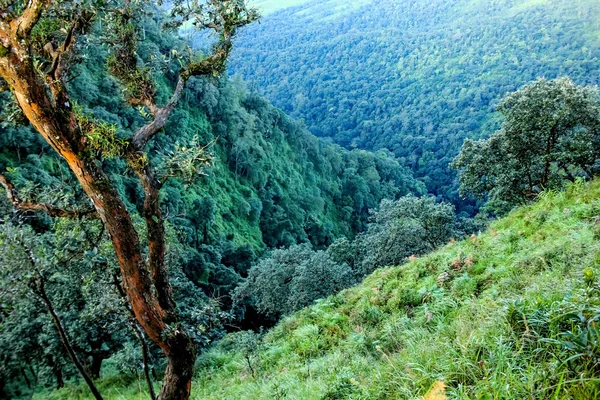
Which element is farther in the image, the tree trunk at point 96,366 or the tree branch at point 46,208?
the tree trunk at point 96,366

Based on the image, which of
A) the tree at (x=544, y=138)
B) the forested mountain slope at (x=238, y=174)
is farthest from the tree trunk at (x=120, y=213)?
the forested mountain slope at (x=238, y=174)

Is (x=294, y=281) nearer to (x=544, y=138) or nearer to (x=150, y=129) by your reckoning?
(x=544, y=138)

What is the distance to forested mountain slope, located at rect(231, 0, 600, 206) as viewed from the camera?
121 meters

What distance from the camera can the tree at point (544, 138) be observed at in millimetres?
16172

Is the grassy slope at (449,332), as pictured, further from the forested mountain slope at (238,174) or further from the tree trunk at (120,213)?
the forested mountain slope at (238,174)

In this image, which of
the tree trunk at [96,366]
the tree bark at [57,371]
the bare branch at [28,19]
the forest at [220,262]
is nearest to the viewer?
the bare branch at [28,19]

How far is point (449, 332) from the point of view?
434cm

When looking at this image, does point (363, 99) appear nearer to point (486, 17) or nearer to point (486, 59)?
point (486, 59)

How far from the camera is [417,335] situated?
534cm

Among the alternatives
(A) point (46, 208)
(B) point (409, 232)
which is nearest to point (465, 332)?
(A) point (46, 208)

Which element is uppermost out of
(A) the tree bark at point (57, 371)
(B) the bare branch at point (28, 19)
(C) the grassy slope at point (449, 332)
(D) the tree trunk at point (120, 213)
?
(B) the bare branch at point (28, 19)

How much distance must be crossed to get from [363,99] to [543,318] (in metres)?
158

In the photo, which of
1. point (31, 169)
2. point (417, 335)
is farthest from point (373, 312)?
point (31, 169)

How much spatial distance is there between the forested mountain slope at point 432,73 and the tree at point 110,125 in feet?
329
